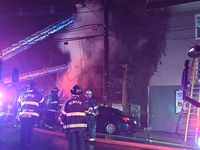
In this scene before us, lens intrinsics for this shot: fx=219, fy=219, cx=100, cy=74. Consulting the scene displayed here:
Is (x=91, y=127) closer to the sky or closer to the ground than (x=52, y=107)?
closer to the ground

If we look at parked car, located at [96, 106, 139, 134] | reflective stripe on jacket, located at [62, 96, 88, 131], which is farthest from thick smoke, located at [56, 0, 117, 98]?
reflective stripe on jacket, located at [62, 96, 88, 131]

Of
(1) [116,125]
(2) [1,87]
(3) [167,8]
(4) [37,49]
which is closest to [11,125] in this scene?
(2) [1,87]

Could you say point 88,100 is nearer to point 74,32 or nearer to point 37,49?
point 74,32

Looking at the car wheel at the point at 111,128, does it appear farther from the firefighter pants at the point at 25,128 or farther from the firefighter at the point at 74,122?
the firefighter at the point at 74,122

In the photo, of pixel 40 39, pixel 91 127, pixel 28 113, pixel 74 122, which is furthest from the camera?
pixel 40 39

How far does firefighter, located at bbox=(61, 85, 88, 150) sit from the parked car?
233 inches

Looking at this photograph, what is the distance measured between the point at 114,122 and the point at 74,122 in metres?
6.15

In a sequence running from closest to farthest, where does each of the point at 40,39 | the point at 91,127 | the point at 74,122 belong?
1. the point at 74,122
2. the point at 91,127
3. the point at 40,39

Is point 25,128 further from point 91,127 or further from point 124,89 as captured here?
point 124,89

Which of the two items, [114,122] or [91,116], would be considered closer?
[91,116]

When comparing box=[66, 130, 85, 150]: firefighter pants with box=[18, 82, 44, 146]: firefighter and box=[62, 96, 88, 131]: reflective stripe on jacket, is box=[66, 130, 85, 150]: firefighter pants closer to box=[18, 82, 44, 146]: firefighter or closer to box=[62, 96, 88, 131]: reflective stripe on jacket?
box=[62, 96, 88, 131]: reflective stripe on jacket

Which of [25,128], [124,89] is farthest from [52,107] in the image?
[124,89]

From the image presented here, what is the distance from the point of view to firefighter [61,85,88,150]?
4.78 metres

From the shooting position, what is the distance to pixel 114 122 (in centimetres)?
1069
